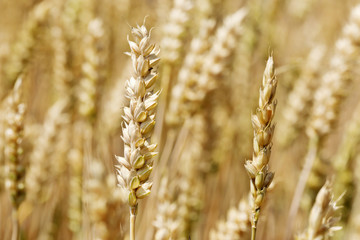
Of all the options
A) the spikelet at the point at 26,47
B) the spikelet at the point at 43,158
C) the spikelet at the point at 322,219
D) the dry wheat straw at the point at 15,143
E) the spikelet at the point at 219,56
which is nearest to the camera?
the spikelet at the point at 322,219

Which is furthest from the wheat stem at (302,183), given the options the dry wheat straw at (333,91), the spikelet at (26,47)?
the spikelet at (26,47)

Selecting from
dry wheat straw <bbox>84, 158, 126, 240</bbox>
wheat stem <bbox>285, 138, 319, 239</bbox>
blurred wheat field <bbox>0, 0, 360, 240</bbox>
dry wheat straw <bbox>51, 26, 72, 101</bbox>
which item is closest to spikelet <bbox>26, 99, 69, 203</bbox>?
blurred wheat field <bbox>0, 0, 360, 240</bbox>

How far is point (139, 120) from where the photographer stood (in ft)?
1.85

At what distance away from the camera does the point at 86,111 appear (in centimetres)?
121

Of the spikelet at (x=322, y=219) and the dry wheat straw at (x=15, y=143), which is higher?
the dry wheat straw at (x=15, y=143)

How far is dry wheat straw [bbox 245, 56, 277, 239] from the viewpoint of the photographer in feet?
1.83

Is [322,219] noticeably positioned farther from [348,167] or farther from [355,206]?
[355,206]

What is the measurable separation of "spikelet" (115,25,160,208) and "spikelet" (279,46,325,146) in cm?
105

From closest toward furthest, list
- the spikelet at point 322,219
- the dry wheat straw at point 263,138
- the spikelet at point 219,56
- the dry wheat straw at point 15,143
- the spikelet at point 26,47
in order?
the dry wheat straw at point 263,138, the spikelet at point 322,219, the dry wheat straw at point 15,143, the spikelet at point 219,56, the spikelet at point 26,47

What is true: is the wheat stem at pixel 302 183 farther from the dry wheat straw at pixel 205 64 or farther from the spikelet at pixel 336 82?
the dry wheat straw at pixel 205 64

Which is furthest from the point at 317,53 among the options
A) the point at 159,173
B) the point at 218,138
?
the point at 159,173

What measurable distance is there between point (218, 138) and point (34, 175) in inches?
26.4

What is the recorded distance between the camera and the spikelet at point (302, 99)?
1.51 meters

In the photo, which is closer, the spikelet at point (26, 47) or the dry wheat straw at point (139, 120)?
the dry wheat straw at point (139, 120)
